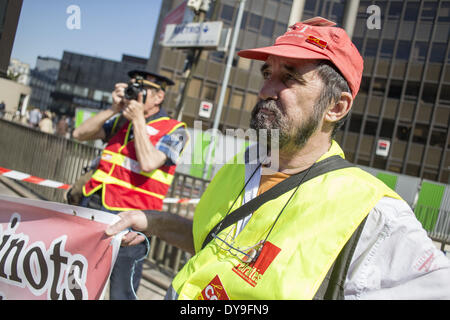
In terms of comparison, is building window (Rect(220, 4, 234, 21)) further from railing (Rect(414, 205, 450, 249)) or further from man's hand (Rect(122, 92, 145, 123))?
man's hand (Rect(122, 92, 145, 123))

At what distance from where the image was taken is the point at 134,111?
296 cm

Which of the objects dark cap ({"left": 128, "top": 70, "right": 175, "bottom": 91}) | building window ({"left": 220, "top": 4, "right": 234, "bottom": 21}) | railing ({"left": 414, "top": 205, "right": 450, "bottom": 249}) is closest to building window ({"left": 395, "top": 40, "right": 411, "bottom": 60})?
building window ({"left": 220, "top": 4, "right": 234, "bottom": 21})

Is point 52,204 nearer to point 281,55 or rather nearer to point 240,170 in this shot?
point 240,170

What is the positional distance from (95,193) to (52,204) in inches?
46.4

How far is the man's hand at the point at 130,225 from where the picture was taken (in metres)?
Result: 1.71

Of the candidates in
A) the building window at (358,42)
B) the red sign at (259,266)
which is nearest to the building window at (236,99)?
the building window at (358,42)

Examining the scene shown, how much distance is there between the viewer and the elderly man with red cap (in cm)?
113

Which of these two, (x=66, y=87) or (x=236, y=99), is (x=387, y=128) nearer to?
(x=236, y=99)

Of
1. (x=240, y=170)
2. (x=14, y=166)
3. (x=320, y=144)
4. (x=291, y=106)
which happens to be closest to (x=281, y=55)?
(x=291, y=106)

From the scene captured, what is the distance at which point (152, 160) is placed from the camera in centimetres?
286

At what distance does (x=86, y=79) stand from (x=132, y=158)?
71.1 metres

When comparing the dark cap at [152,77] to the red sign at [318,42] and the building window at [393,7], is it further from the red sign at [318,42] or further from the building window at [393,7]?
the building window at [393,7]

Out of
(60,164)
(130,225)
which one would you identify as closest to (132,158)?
(130,225)
